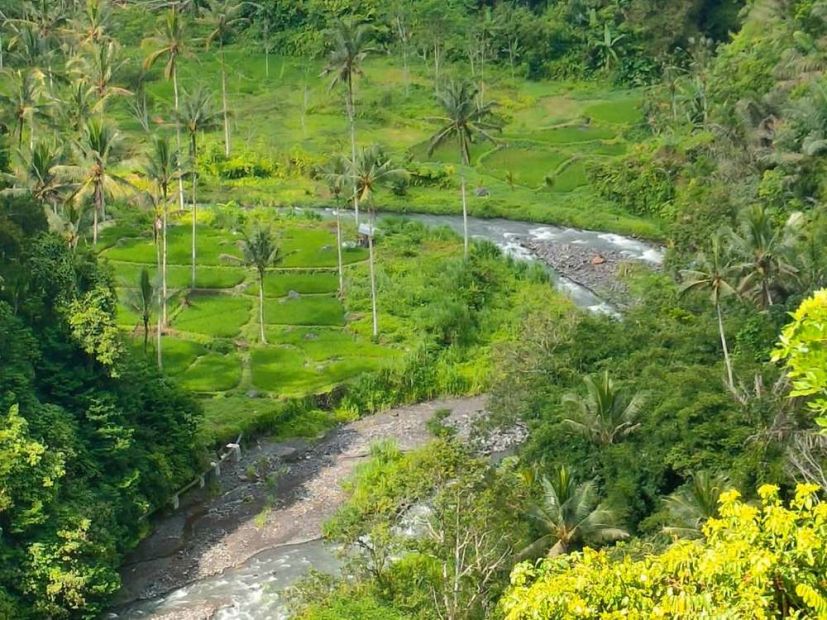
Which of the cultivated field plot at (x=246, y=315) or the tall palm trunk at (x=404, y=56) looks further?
the tall palm trunk at (x=404, y=56)

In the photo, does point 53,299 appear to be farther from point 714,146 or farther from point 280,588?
point 714,146

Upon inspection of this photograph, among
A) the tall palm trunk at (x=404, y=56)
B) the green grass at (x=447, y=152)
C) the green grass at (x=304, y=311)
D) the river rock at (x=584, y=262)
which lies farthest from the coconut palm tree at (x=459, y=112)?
the tall palm trunk at (x=404, y=56)

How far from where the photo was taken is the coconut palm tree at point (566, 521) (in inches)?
1240

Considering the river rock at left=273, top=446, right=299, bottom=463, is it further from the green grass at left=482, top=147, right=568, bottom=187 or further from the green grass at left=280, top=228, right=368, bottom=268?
the green grass at left=482, top=147, right=568, bottom=187

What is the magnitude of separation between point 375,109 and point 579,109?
19573 mm

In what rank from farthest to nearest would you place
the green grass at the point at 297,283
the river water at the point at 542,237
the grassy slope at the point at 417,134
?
the grassy slope at the point at 417,134, the river water at the point at 542,237, the green grass at the point at 297,283

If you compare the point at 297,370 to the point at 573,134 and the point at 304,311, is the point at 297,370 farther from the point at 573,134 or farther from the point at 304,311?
the point at 573,134

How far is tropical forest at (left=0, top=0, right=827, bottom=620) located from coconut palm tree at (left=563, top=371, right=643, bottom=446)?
0.36 feet

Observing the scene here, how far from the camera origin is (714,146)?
242 ft

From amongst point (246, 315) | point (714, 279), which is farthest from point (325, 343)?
point (714, 279)

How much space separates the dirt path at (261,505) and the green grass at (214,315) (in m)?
11.2

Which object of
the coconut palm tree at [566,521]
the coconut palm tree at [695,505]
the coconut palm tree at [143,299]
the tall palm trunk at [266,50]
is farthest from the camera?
the tall palm trunk at [266,50]

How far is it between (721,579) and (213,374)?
134 feet

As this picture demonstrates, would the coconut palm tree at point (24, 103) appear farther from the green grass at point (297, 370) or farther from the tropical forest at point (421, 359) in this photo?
the green grass at point (297, 370)
